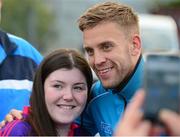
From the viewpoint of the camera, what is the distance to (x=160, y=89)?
5.68 ft

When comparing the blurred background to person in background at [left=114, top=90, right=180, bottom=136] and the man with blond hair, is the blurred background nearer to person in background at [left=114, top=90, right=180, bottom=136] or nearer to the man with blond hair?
the man with blond hair

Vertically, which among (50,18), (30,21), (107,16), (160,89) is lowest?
(50,18)

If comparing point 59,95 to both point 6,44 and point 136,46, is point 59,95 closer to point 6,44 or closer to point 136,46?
point 136,46

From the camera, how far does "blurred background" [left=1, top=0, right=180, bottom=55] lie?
100 ft

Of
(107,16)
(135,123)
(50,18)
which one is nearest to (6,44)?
(107,16)

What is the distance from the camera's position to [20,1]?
32.7m

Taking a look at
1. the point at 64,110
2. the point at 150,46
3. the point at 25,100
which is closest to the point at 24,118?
the point at 64,110

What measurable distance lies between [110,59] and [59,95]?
413 millimetres

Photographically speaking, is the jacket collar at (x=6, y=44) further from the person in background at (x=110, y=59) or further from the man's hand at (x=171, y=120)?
the man's hand at (x=171, y=120)

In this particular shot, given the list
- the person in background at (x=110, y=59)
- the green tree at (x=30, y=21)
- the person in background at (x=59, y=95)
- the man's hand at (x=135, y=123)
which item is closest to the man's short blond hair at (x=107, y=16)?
the person in background at (x=110, y=59)

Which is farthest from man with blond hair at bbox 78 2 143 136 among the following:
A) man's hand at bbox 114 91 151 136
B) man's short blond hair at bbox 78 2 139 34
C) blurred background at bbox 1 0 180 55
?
blurred background at bbox 1 0 180 55

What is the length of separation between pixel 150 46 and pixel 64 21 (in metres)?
25.9

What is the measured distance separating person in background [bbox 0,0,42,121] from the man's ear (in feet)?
2.83

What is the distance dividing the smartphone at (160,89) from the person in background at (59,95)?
129 cm
